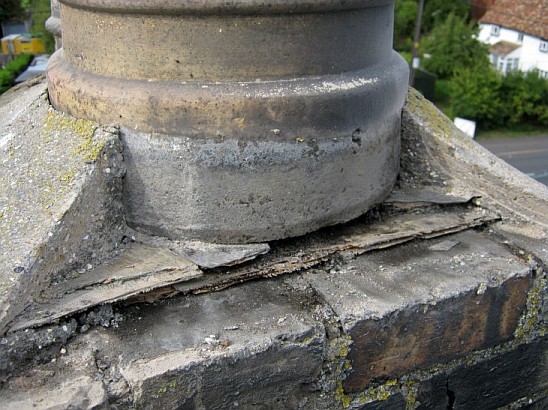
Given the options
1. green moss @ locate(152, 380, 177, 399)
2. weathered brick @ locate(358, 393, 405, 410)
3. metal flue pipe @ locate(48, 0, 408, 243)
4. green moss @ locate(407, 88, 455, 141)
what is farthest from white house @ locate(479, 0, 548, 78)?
green moss @ locate(152, 380, 177, 399)


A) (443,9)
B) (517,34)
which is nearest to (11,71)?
(517,34)

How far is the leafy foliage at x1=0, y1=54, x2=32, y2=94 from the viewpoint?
56.2 feet

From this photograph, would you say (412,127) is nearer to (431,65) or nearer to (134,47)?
(134,47)

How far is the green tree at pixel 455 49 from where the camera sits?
27.7m

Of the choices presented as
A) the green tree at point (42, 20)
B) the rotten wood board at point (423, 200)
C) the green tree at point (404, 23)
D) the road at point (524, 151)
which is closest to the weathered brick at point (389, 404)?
the rotten wood board at point (423, 200)

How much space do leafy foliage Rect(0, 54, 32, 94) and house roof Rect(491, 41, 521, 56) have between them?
21.4 m

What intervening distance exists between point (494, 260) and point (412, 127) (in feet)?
2.17

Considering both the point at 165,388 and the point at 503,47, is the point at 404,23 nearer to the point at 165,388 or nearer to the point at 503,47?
the point at 503,47

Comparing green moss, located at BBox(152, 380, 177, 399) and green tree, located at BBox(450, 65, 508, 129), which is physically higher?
green moss, located at BBox(152, 380, 177, 399)

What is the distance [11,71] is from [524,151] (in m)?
18.3

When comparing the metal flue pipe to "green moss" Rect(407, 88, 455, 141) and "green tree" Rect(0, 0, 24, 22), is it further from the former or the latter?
"green tree" Rect(0, 0, 24, 22)

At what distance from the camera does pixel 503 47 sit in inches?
1137

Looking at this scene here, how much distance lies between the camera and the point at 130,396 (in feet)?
4.74

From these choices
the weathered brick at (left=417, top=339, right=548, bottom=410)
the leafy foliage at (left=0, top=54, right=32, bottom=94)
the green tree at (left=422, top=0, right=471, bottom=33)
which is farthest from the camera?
the green tree at (left=422, top=0, right=471, bottom=33)
